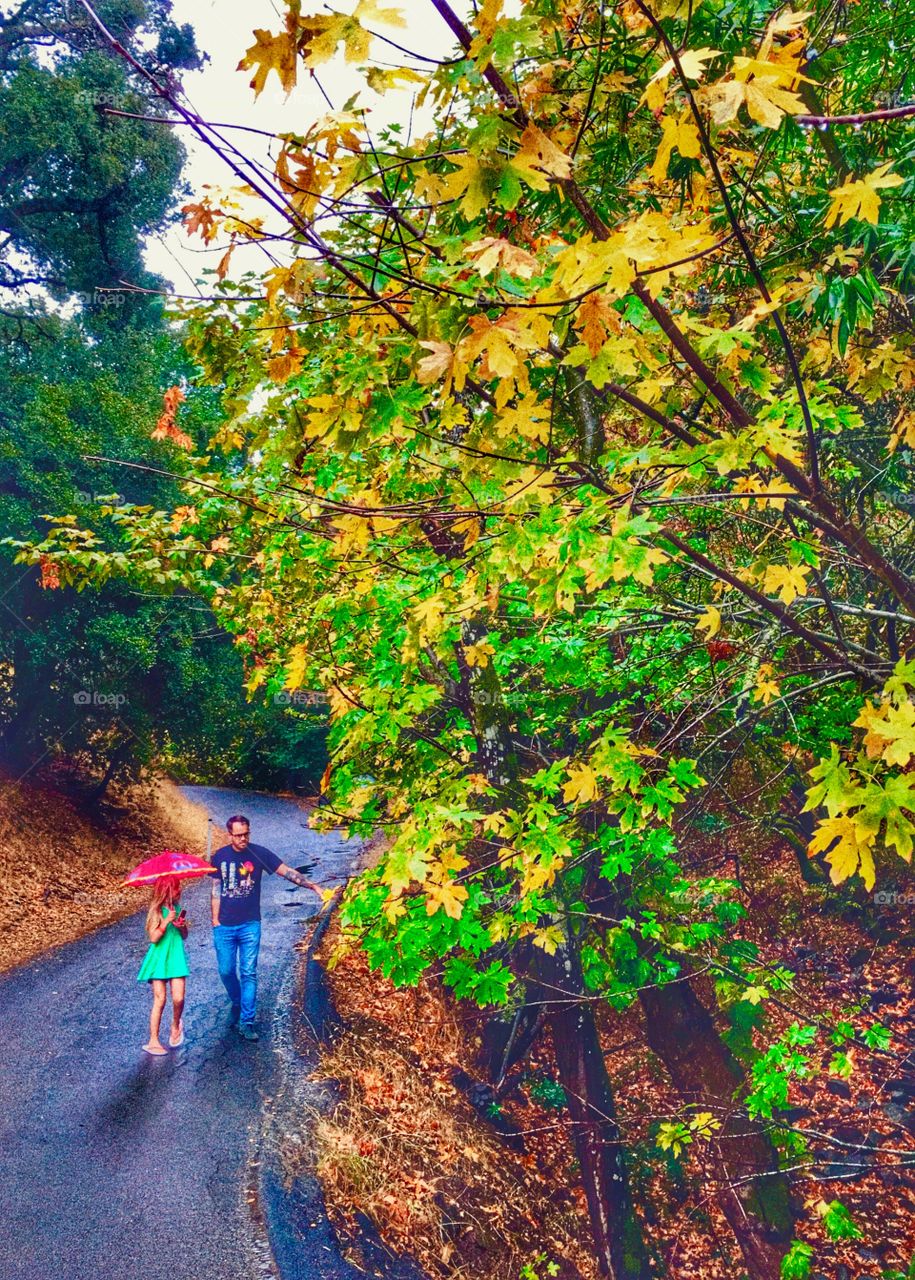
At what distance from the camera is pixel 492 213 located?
247 cm

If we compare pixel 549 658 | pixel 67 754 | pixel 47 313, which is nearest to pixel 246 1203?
pixel 549 658

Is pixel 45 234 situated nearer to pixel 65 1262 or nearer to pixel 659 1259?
pixel 65 1262

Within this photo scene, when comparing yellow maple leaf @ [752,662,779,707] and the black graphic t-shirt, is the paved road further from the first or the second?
yellow maple leaf @ [752,662,779,707]

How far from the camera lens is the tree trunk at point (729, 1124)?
6242 mm

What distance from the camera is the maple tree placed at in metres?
1.94

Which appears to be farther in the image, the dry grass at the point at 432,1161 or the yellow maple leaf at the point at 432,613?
the dry grass at the point at 432,1161

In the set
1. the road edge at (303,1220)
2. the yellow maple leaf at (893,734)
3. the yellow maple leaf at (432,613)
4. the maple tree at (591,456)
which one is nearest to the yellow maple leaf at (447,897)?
the maple tree at (591,456)

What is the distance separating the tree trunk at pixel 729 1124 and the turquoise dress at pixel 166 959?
4283 millimetres

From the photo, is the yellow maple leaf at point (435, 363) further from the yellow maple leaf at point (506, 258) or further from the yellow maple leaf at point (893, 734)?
the yellow maple leaf at point (893, 734)

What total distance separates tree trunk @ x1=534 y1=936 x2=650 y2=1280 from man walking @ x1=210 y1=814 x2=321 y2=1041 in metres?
2.32

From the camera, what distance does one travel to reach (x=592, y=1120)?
6543 mm

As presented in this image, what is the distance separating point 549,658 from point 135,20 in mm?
13565

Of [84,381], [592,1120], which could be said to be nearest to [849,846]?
[592,1120]

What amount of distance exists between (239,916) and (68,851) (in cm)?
777
